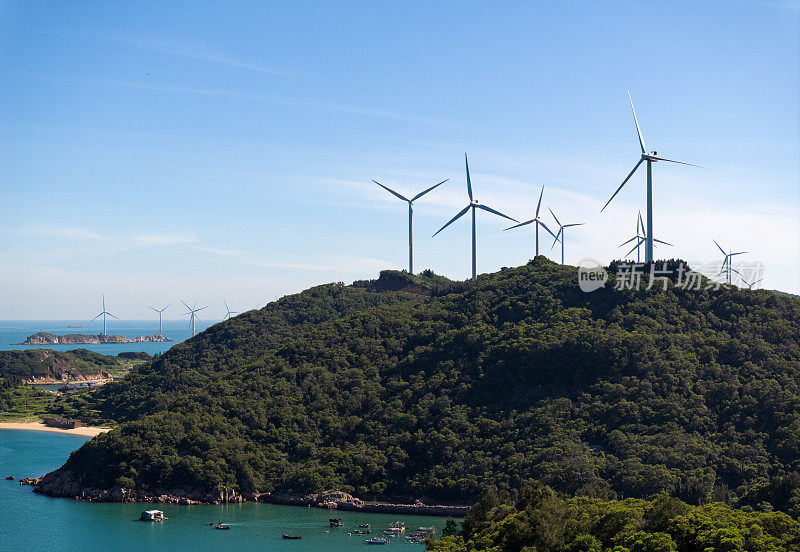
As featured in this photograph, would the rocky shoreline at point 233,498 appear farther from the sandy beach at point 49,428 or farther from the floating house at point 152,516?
Result: the sandy beach at point 49,428

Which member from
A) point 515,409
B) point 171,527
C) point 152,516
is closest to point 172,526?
point 171,527

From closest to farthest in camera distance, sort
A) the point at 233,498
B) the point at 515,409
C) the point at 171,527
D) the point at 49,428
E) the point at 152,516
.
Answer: the point at 171,527
the point at 152,516
the point at 233,498
the point at 515,409
the point at 49,428

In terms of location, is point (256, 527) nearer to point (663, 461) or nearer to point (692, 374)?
point (663, 461)

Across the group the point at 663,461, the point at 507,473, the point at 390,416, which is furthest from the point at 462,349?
the point at 663,461

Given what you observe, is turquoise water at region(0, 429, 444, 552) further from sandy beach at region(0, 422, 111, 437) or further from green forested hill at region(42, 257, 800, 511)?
sandy beach at region(0, 422, 111, 437)

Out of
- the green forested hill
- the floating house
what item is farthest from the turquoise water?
the green forested hill

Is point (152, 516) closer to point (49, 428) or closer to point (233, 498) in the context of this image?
point (233, 498)

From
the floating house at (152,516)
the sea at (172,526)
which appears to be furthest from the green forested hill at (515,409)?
the floating house at (152,516)
